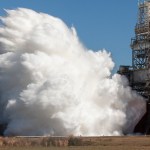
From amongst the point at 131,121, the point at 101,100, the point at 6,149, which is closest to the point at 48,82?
the point at 101,100

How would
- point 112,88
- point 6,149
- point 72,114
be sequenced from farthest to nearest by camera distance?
point 112,88, point 72,114, point 6,149

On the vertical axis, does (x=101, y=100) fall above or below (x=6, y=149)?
above

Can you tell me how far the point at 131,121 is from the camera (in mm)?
102438

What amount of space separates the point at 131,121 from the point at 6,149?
44.1m

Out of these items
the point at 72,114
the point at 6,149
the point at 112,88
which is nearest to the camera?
the point at 6,149

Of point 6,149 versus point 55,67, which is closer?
point 6,149

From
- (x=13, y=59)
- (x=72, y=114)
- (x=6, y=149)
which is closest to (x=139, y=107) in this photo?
(x=72, y=114)

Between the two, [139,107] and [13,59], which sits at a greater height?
[13,59]

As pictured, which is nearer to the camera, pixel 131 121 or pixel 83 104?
pixel 83 104

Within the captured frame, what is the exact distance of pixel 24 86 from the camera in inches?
3797

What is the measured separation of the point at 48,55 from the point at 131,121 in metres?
19.7

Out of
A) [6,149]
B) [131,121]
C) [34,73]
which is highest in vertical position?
[34,73]

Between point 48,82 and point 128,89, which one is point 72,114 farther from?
point 128,89

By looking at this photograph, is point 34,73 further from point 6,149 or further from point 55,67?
point 6,149
